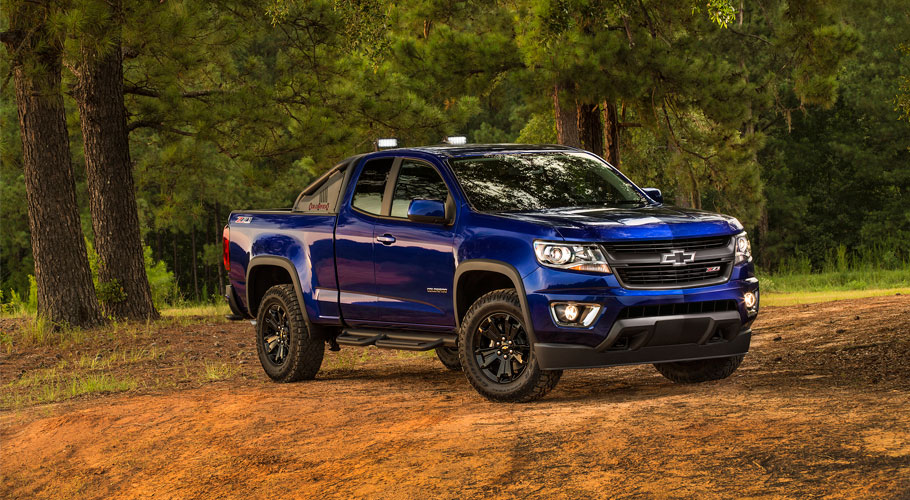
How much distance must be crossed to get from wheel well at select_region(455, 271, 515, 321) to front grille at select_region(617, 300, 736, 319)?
3.48 ft

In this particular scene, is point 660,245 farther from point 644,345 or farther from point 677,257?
point 644,345

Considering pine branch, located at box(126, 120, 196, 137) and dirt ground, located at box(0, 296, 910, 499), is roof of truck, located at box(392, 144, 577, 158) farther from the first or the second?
pine branch, located at box(126, 120, 196, 137)

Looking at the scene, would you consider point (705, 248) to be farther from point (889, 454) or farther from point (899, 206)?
point (899, 206)

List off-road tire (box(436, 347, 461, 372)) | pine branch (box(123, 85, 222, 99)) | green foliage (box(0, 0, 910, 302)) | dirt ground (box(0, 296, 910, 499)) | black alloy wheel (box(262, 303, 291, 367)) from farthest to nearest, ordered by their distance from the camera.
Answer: pine branch (box(123, 85, 222, 99))
green foliage (box(0, 0, 910, 302))
off-road tire (box(436, 347, 461, 372))
black alloy wheel (box(262, 303, 291, 367))
dirt ground (box(0, 296, 910, 499))

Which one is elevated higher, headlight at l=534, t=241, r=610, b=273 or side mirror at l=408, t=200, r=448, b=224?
side mirror at l=408, t=200, r=448, b=224

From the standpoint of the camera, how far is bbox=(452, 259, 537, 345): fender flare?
754 cm

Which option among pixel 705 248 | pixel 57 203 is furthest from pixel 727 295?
pixel 57 203

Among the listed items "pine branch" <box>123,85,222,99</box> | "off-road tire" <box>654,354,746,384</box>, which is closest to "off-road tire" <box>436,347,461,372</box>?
"off-road tire" <box>654,354,746,384</box>

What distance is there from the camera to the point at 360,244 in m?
9.14

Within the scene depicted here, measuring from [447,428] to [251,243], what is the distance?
162 inches

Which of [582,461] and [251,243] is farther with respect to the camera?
[251,243]

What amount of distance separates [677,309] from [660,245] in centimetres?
47

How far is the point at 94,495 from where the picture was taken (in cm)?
697

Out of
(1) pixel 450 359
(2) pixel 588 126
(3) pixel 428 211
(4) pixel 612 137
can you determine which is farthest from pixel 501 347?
(4) pixel 612 137
